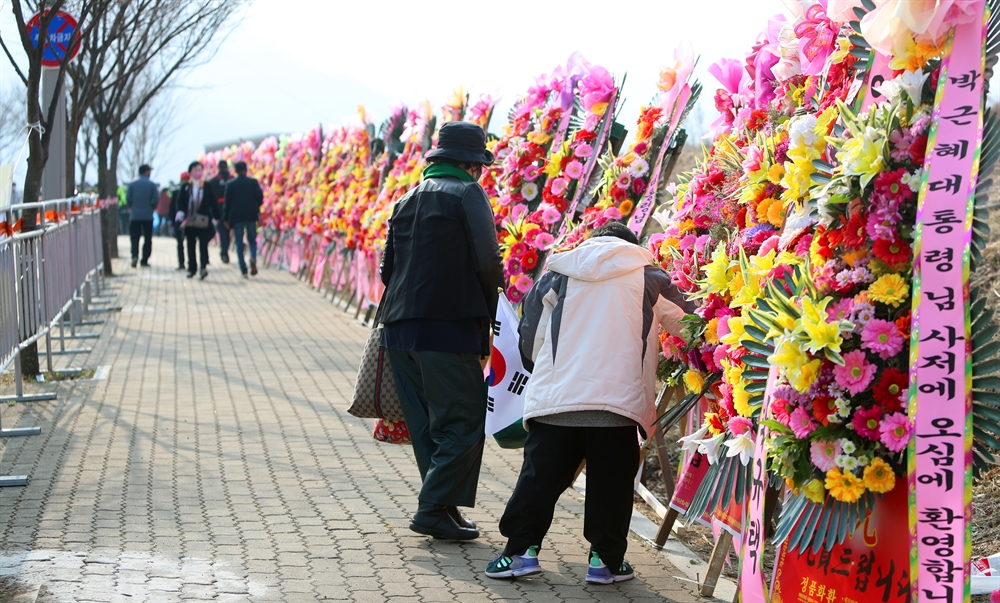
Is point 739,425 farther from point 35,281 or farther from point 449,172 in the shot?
point 35,281

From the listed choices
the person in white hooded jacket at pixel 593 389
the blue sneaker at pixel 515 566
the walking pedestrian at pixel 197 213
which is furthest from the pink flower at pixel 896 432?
the walking pedestrian at pixel 197 213

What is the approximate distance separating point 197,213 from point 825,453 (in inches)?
680

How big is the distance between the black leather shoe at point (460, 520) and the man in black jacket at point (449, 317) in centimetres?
2

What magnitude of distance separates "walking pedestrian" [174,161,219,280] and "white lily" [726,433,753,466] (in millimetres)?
16410

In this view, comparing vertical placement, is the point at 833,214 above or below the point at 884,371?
above

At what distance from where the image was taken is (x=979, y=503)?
554 centimetres

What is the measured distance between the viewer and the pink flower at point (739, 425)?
13.8 feet

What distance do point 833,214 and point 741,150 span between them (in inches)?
47.2

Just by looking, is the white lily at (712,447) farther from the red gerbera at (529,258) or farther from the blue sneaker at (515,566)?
the red gerbera at (529,258)

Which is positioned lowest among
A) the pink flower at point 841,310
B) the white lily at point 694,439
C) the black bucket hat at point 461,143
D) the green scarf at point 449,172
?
the white lily at point 694,439

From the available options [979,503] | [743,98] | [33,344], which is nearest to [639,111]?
[743,98]

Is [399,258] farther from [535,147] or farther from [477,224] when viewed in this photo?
[535,147]

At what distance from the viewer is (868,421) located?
3471 millimetres

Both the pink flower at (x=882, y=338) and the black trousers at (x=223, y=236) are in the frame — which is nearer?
the pink flower at (x=882, y=338)
